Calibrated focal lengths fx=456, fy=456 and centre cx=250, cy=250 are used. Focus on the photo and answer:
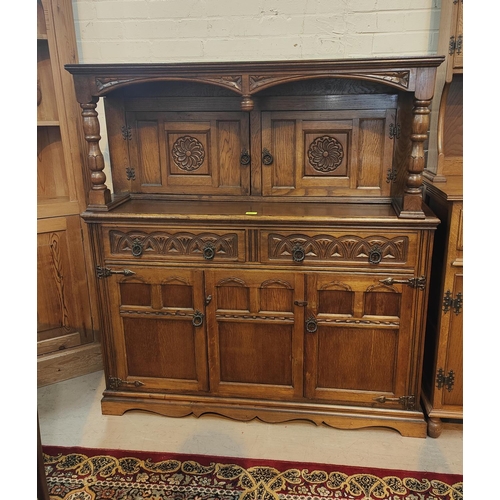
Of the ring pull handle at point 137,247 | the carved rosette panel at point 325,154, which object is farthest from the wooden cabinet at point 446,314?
the ring pull handle at point 137,247

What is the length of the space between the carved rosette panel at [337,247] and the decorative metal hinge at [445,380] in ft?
1.93

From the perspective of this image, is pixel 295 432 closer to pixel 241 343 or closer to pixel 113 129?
pixel 241 343

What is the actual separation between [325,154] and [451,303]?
36.6 inches

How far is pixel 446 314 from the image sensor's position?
2068 mm

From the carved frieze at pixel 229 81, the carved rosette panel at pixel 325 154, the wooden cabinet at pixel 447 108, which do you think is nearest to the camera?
the carved frieze at pixel 229 81

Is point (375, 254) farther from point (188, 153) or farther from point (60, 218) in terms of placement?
point (60, 218)

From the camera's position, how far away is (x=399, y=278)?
202 centimetres

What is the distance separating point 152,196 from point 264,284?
0.83 metres

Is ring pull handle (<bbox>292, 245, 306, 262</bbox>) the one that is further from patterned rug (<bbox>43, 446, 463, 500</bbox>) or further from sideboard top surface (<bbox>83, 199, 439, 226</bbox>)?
patterned rug (<bbox>43, 446, 463, 500</bbox>)

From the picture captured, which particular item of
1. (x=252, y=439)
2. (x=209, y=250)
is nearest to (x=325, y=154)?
(x=209, y=250)

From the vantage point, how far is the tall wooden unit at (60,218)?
238cm

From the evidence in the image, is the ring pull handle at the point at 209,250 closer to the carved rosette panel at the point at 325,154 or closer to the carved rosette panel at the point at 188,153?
the carved rosette panel at the point at 188,153

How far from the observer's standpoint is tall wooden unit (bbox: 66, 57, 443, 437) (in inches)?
78.7

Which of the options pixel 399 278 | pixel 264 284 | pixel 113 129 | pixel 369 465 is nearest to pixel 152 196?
pixel 113 129
